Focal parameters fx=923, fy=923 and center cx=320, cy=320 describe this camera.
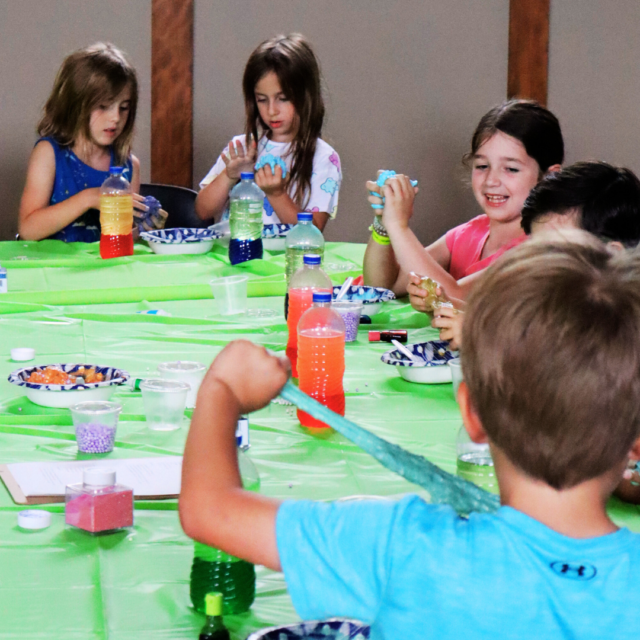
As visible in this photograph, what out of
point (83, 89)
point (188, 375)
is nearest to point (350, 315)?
point (188, 375)

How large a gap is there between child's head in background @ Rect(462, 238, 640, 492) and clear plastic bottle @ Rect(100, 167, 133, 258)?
1.98m

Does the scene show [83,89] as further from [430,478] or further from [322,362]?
[430,478]

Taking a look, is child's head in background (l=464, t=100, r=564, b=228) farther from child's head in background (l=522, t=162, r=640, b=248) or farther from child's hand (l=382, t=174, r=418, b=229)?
child's head in background (l=522, t=162, r=640, b=248)

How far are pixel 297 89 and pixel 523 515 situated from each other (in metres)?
2.40

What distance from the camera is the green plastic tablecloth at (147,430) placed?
0.85 m

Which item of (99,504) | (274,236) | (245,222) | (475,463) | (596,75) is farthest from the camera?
(596,75)

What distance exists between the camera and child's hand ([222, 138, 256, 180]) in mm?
2842

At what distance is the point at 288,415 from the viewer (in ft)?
4.57

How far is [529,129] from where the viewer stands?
2.11 meters

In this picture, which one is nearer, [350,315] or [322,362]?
[322,362]

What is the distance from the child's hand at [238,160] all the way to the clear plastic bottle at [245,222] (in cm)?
22

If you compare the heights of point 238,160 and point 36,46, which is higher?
point 36,46

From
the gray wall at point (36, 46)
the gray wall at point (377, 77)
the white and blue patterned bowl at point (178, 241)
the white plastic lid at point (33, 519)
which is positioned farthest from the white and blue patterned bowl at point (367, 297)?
the gray wall at point (36, 46)

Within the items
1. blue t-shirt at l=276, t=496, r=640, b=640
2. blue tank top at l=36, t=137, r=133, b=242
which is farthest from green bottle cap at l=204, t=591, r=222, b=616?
blue tank top at l=36, t=137, r=133, b=242
